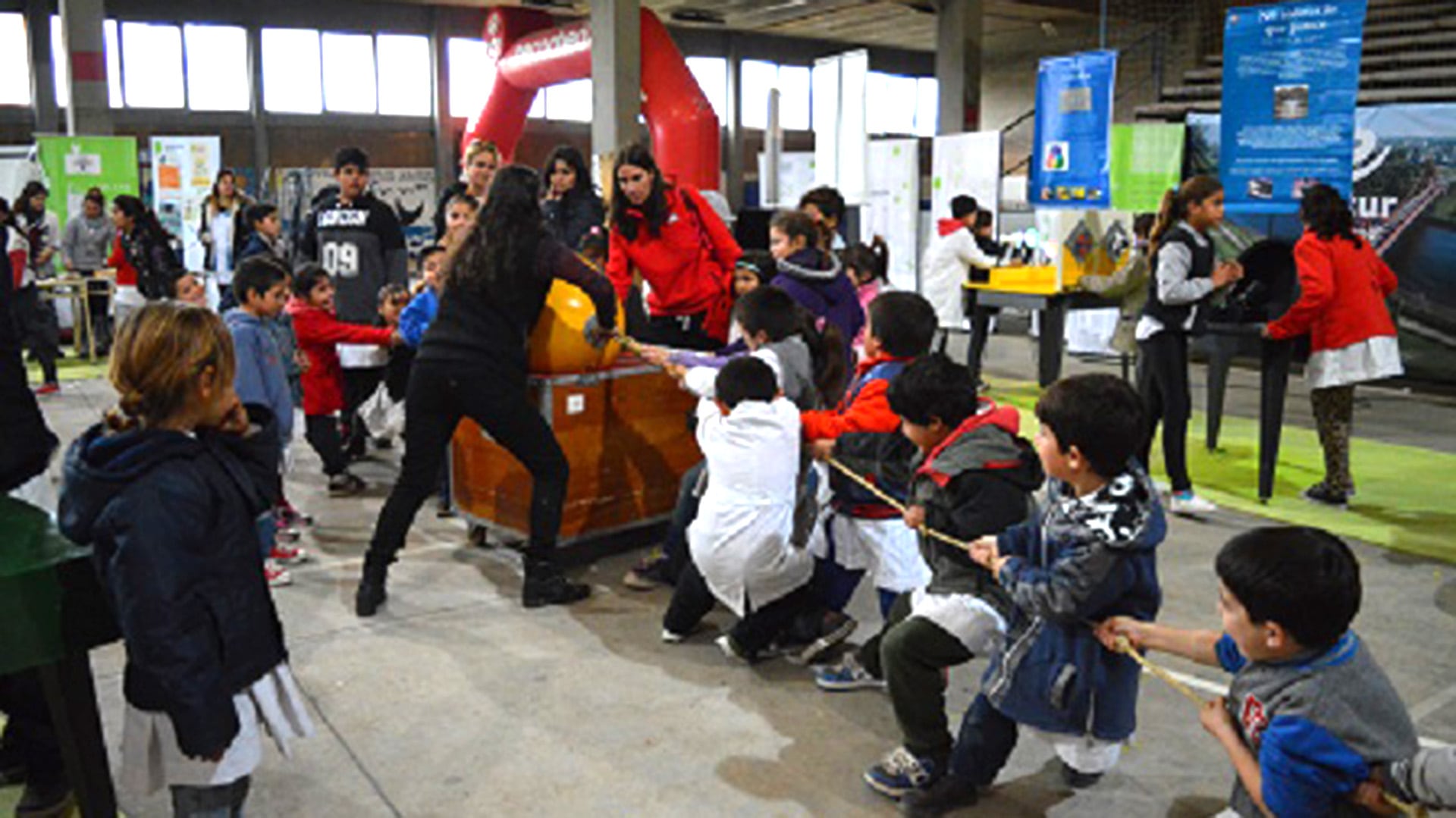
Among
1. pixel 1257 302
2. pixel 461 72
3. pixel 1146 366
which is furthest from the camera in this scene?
pixel 461 72

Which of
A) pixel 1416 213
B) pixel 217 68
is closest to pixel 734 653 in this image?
pixel 1416 213

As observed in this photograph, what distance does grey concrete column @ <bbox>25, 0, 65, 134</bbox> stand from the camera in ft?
63.5

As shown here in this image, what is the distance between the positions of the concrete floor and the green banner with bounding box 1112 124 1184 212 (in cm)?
685

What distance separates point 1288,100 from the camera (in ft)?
21.2

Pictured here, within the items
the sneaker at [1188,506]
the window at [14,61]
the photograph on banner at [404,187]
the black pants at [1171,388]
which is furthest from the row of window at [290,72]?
the sneaker at [1188,506]

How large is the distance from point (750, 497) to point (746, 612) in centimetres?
39

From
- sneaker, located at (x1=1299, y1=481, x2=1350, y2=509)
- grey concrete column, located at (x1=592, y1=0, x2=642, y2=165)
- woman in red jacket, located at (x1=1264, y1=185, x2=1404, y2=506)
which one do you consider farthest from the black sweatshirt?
grey concrete column, located at (x1=592, y1=0, x2=642, y2=165)

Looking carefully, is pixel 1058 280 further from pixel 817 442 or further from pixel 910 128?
pixel 910 128

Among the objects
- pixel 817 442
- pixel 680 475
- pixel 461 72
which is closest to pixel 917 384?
pixel 817 442

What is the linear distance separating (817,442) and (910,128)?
2719 centimetres

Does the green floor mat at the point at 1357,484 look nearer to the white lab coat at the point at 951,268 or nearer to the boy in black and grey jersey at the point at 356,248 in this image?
the white lab coat at the point at 951,268

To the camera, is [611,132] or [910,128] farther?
[910,128]

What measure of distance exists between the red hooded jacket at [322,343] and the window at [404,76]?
18.8 meters

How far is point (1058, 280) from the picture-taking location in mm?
8906
